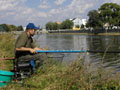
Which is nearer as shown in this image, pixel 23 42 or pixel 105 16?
pixel 23 42

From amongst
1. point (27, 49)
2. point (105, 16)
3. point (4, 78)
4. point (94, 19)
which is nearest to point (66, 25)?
point (94, 19)

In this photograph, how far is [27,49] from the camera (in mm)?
4461

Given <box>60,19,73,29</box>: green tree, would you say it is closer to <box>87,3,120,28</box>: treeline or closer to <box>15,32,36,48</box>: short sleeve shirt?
<box>87,3,120,28</box>: treeline

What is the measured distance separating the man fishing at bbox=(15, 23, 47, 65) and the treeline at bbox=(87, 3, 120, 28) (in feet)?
215

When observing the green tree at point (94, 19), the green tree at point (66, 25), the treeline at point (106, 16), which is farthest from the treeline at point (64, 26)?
the treeline at point (106, 16)

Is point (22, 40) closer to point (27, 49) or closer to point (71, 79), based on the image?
point (27, 49)

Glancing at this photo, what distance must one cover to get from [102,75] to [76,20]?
153380 millimetres

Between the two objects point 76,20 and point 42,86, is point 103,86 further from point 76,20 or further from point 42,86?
point 76,20

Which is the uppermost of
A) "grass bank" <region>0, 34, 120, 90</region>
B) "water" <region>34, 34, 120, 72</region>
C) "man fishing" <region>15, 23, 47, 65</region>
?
"man fishing" <region>15, 23, 47, 65</region>

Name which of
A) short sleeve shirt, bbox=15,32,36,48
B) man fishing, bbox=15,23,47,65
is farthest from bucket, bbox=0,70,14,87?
short sleeve shirt, bbox=15,32,36,48

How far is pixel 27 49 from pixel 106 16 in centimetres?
6843

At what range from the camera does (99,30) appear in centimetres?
7006

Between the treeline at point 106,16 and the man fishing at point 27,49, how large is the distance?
65.4 meters

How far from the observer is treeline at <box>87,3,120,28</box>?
68188 mm
